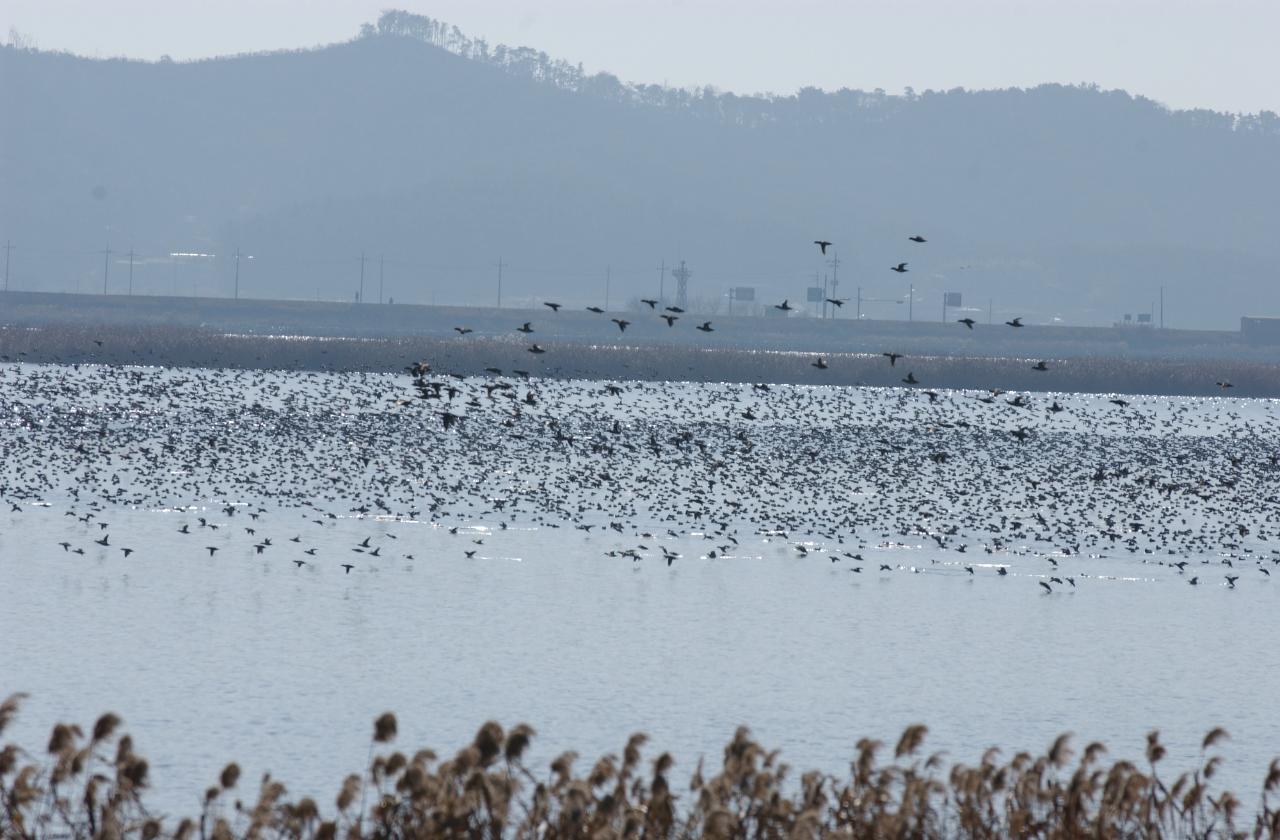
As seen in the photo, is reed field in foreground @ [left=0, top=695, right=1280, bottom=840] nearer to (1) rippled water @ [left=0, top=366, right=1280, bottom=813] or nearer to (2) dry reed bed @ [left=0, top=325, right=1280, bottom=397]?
(1) rippled water @ [left=0, top=366, right=1280, bottom=813]

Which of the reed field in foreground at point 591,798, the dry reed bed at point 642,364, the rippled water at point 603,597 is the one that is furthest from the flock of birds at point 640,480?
the dry reed bed at point 642,364

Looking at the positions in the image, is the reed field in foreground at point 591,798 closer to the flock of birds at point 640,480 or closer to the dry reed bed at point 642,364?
the flock of birds at point 640,480

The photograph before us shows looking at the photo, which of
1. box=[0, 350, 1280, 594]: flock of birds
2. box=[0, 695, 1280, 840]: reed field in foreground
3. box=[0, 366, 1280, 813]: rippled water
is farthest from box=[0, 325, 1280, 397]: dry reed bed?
box=[0, 695, 1280, 840]: reed field in foreground

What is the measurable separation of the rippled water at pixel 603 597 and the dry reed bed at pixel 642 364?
54.1 metres

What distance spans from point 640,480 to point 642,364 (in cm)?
8018

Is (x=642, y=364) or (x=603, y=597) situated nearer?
(x=603, y=597)

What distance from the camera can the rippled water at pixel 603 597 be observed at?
23.1 meters

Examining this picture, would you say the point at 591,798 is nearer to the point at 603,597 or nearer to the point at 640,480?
the point at 603,597

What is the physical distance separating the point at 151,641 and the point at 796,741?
35.0 feet

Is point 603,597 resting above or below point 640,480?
below

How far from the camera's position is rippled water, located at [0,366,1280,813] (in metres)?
23.1

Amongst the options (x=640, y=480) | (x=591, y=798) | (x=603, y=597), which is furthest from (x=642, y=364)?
(x=591, y=798)

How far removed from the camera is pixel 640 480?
182 ft

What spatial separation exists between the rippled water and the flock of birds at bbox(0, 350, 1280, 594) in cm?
24
